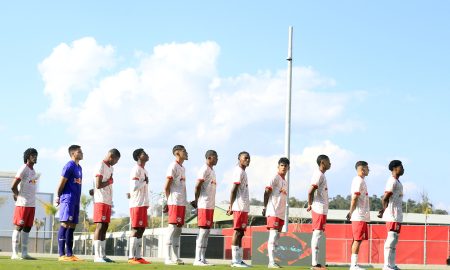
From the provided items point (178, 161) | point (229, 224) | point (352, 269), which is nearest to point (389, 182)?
point (352, 269)

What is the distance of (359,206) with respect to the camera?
15922 mm

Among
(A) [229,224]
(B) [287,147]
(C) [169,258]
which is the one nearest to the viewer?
(C) [169,258]

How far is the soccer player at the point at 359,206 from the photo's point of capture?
51.8 ft

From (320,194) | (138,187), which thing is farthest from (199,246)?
(320,194)

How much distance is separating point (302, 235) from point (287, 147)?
18.9ft

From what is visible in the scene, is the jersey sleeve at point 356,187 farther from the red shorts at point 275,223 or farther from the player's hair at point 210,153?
the player's hair at point 210,153

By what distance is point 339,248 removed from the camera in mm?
47031

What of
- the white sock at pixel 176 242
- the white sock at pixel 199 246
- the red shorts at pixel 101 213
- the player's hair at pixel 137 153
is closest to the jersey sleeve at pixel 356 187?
the white sock at pixel 199 246

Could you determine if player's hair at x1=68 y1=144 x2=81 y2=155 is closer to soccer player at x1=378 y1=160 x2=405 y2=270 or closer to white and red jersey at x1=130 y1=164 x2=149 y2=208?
white and red jersey at x1=130 y1=164 x2=149 y2=208

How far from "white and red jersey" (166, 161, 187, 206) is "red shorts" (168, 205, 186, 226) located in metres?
0.09

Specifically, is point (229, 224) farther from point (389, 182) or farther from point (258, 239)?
point (389, 182)

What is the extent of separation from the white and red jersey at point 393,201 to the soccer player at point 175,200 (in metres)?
4.22

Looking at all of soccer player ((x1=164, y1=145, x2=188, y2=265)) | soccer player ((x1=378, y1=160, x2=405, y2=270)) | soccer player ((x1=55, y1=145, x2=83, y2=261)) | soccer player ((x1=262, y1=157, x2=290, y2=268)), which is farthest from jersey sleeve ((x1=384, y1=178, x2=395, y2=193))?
soccer player ((x1=55, y1=145, x2=83, y2=261))

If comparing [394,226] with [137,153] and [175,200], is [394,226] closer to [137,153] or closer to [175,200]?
[175,200]
